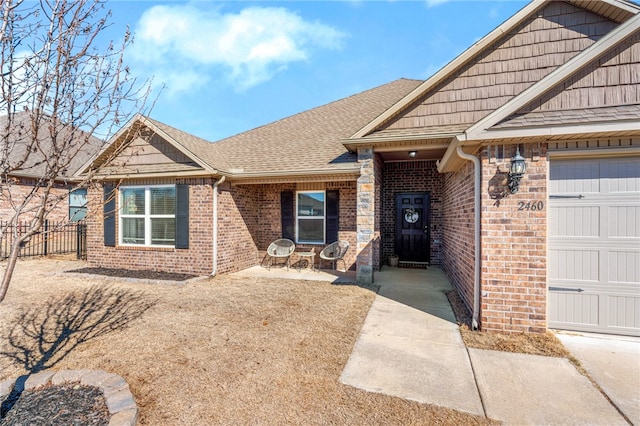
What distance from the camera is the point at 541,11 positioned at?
223 inches

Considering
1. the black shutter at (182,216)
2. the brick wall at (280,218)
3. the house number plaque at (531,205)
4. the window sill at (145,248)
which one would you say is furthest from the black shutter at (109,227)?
the house number plaque at (531,205)

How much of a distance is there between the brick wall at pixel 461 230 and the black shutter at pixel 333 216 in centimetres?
299

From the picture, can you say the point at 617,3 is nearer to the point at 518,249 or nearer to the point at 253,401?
the point at 518,249

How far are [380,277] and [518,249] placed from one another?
3799mm

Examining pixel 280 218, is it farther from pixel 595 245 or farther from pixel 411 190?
pixel 595 245

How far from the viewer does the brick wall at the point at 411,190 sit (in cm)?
878

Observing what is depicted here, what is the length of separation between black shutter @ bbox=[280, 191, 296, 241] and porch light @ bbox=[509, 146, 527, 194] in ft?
20.2

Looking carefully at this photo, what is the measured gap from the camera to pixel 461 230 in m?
5.65

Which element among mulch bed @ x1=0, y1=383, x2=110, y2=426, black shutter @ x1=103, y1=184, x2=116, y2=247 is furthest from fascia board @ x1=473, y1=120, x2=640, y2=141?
black shutter @ x1=103, y1=184, x2=116, y2=247

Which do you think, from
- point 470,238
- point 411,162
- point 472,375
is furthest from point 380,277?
point 472,375

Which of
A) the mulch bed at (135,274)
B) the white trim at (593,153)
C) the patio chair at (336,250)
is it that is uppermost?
the white trim at (593,153)

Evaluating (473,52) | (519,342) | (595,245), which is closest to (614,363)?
(519,342)

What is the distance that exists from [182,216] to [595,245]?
833 centimetres

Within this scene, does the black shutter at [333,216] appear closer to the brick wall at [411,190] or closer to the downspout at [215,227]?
the brick wall at [411,190]
